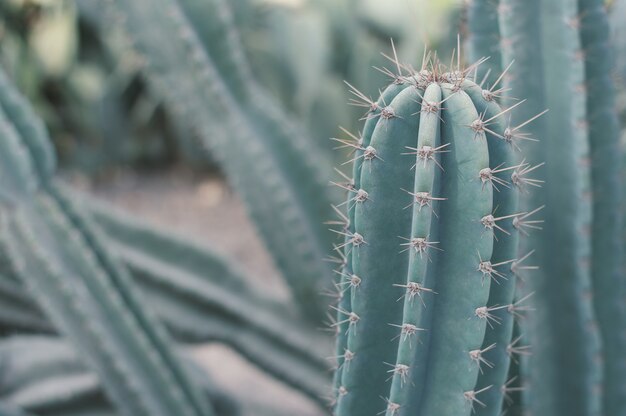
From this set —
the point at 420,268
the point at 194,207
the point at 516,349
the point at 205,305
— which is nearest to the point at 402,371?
the point at 420,268

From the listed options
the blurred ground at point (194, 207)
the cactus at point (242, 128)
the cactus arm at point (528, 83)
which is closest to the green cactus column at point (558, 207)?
the cactus arm at point (528, 83)

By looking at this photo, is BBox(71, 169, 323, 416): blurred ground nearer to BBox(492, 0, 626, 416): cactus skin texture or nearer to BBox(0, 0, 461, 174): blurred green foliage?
BBox(0, 0, 461, 174): blurred green foliage

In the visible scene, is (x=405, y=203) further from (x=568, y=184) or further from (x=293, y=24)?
(x=293, y=24)

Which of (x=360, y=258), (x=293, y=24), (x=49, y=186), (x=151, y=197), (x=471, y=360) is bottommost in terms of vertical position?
(x=471, y=360)

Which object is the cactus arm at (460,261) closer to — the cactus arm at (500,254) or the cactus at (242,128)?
the cactus arm at (500,254)

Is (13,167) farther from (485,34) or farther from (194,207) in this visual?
(194,207)

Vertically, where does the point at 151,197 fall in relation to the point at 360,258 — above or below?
above

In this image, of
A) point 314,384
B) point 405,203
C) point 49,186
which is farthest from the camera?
point 314,384

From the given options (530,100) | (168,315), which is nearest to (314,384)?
(168,315)
